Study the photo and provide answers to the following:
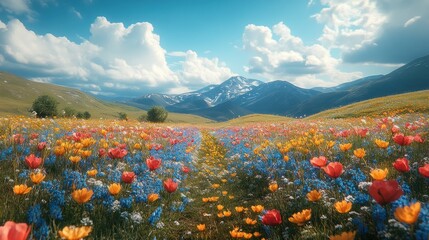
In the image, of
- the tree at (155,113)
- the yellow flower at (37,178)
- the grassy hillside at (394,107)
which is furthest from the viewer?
the tree at (155,113)

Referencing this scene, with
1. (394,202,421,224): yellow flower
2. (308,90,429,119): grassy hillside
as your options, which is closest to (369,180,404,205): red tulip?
(394,202,421,224): yellow flower

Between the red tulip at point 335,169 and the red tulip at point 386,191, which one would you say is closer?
the red tulip at point 386,191

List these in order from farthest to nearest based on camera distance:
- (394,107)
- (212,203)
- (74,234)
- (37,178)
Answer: (394,107) < (212,203) < (37,178) < (74,234)

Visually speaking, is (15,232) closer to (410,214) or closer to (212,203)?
(410,214)

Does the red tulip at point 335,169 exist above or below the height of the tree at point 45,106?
Answer: below

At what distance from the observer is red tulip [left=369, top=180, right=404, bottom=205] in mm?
2500

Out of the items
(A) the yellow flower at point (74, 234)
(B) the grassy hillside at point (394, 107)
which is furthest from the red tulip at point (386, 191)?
(B) the grassy hillside at point (394, 107)

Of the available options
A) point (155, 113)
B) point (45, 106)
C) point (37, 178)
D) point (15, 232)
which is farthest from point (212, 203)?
point (45, 106)

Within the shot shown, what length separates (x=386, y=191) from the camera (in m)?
2.53

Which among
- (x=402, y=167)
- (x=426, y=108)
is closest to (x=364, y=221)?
(x=402, y=167)

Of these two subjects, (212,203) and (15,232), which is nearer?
(15,232)

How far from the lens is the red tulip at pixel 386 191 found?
8.20 feet

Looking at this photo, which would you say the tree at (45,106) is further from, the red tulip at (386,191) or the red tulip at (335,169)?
the red tulip at (386,191)

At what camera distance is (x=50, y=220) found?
3441 millimetres
